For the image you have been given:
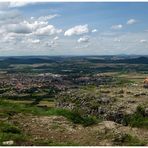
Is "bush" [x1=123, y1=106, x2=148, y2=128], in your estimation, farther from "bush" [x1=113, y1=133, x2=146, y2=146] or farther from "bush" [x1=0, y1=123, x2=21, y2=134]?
"bush" [x1=0, y1=123, x2=21, y2=134]

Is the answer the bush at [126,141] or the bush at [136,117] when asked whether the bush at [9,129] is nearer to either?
the bush at [126,141]

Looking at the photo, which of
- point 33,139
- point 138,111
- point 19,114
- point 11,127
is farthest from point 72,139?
point 138,111

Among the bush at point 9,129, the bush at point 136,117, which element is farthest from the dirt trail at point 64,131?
the bush at point 136,117

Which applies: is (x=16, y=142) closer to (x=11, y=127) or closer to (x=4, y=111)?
(x=11, y=127)

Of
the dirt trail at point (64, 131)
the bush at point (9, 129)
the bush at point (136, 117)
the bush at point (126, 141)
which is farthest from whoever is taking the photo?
the bush at point (136, 117)

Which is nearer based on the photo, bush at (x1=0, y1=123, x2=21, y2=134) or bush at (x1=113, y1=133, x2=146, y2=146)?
bush at (x1=113, y1=133, x2=146, y2=146)

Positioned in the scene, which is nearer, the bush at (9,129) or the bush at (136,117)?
the bush at (9,129)

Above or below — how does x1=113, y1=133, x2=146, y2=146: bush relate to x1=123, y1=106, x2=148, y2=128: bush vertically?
above

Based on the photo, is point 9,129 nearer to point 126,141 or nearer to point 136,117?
point 126,141

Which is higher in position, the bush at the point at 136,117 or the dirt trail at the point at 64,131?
the dirt trail at the point at 64,131

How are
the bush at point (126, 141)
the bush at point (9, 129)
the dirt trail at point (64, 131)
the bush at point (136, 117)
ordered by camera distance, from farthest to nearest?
the bush at point (136, 117) → the bush at point (9, 129) → the dirt trail at point (64, 131) → the bush at point (126, 141)

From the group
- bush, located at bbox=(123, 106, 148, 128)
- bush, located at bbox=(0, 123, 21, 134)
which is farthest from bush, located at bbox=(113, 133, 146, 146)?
bush, located at bbox=(123, 106, 148, 128)
